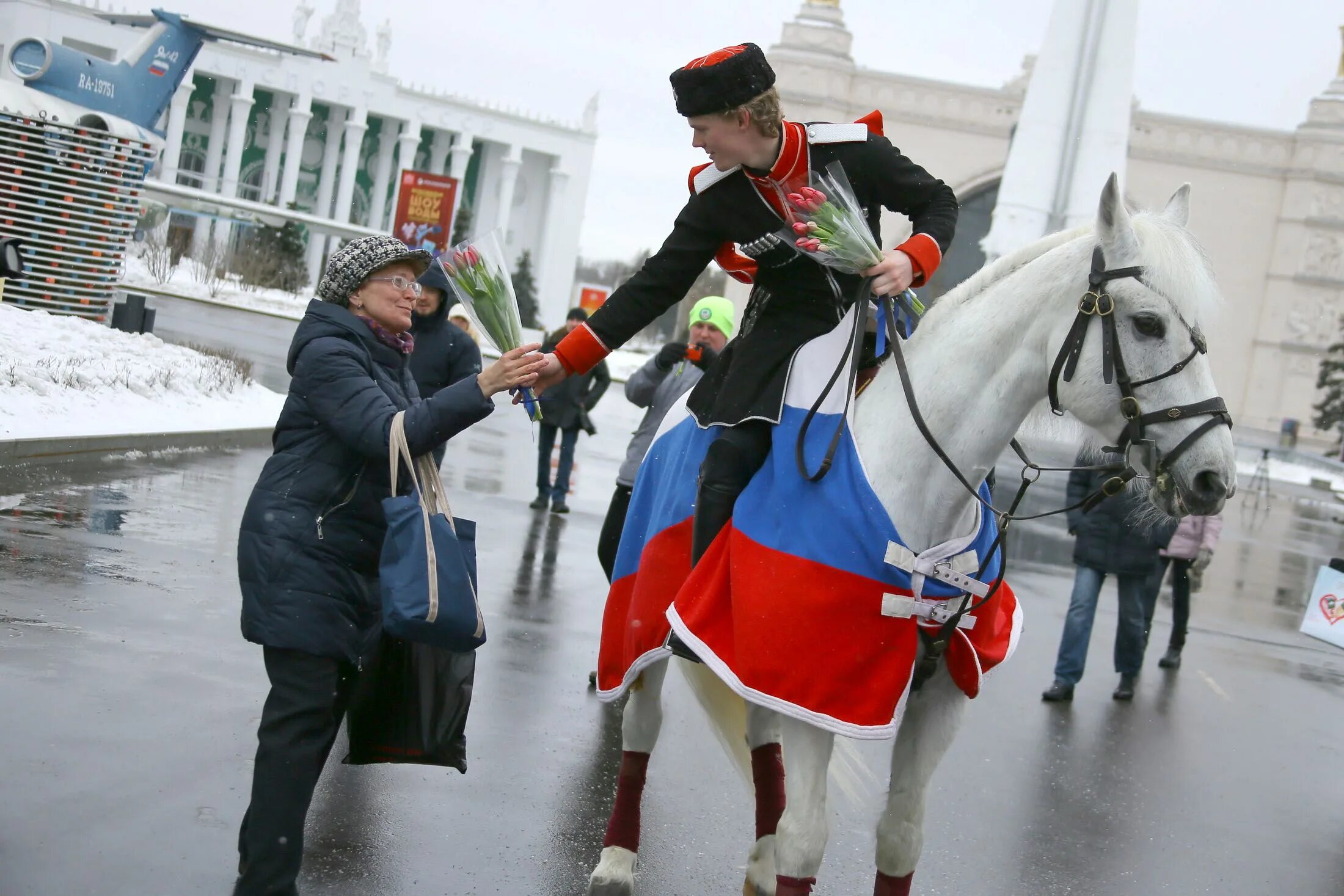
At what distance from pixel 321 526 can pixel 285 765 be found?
2.26 ft

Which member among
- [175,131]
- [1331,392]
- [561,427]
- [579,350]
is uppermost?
[175,131]

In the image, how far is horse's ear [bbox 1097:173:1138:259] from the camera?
3408 millimetres

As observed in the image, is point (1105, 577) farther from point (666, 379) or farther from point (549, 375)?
point (549, 375)

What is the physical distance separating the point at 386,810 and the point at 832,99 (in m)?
57.7

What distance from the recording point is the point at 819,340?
385 centimetres

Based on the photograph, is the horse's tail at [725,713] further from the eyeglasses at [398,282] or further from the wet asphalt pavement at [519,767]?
the eyeglasses at [398,282]

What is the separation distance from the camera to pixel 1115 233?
11.3 feet

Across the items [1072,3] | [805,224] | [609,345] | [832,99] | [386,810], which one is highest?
[832,99]

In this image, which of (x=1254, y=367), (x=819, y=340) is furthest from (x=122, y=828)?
(x=1254, y=367)

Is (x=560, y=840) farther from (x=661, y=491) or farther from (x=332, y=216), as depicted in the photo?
(x=332, y=216)

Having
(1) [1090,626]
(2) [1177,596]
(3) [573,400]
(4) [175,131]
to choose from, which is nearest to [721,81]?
(1) [1090,626]

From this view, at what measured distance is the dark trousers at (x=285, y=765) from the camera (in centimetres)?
379

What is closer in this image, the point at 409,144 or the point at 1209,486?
the point at 1209,486

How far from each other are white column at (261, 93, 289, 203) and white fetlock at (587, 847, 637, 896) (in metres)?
77.8
